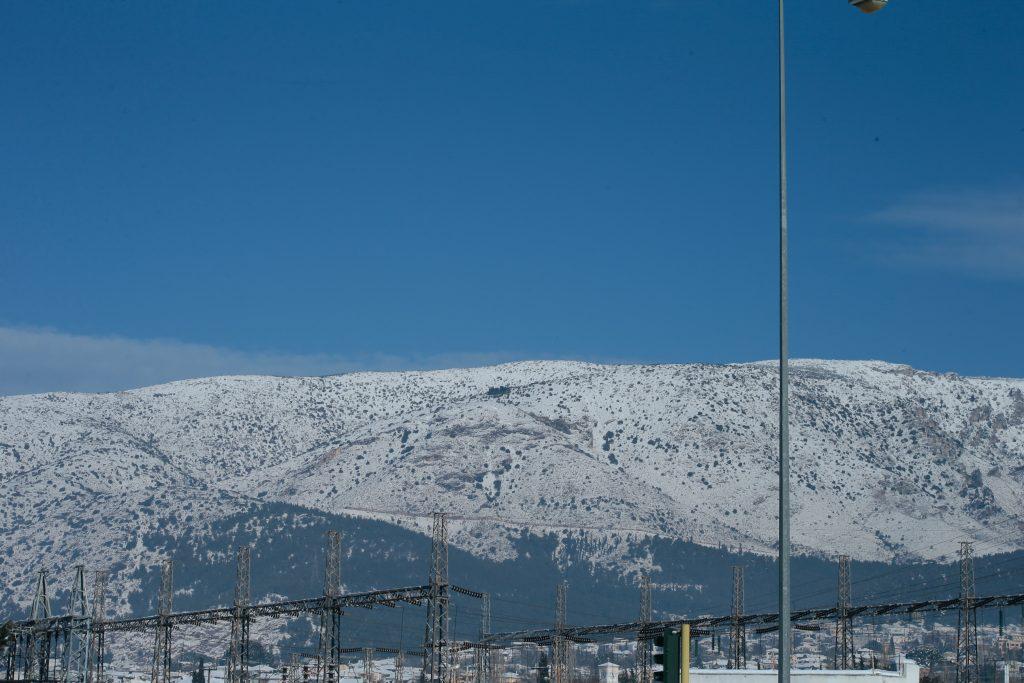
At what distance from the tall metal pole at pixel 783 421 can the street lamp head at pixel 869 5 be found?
1.75 metres

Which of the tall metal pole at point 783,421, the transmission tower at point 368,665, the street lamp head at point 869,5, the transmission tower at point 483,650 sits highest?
the street lamp head at point 869,5

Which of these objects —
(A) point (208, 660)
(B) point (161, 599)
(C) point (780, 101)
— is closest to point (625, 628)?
(B) point (161, 599)

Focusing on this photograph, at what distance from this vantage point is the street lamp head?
76.0 ft

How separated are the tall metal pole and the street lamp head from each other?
5.73 ft

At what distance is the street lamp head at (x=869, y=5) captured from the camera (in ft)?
76.0

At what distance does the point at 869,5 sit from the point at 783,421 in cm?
610

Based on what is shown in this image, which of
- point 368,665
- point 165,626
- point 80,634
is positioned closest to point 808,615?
point 80,634

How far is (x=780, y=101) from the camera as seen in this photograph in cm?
2459

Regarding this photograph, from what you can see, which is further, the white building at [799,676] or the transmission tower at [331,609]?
the transmission tower at [331,609]

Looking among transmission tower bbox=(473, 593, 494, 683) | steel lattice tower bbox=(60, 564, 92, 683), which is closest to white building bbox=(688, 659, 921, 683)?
transmission tower bbox=(473, 593, 494, 683)

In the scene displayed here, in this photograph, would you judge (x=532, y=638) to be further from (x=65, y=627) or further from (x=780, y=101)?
(x=780, y=101)

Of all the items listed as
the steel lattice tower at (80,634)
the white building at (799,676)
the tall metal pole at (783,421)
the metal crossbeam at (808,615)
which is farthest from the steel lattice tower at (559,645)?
the tall metal pole at (783,421)

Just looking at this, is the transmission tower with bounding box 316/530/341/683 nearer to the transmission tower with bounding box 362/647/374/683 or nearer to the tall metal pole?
the transmission tower with bounding box 362/647/374/683

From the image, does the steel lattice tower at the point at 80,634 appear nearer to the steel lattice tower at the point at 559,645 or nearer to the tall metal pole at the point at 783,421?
the steel lattice tower at the point at 559,645
